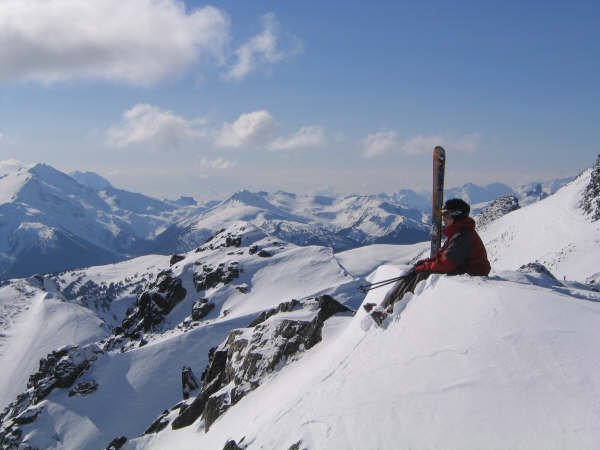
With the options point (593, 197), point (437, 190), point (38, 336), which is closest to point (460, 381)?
point (437, 190)

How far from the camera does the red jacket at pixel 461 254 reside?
12.6m

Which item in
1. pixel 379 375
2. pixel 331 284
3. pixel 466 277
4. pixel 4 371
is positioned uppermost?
pixel 466 277

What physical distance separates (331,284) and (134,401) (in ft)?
111

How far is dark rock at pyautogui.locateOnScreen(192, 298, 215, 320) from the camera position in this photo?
72.9m

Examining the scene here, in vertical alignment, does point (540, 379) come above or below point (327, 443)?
above

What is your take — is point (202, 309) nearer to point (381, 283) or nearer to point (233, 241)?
point (233, 241)

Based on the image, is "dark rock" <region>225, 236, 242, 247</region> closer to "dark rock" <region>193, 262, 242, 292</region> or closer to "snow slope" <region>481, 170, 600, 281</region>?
"dark rock" <region>193, 262, 242, 292</region>

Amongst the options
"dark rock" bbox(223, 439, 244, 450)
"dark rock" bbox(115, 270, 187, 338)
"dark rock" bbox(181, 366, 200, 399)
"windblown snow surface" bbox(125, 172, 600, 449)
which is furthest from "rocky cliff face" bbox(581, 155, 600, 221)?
"dark rock" bbox(115, 270, 187, 338)

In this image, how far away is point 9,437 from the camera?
43.5m

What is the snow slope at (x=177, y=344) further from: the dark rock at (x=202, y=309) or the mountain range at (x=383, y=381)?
the dark rock at (x=202, y=309)

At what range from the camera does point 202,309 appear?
73250 millimetres

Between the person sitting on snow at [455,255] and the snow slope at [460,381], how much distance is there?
417mm

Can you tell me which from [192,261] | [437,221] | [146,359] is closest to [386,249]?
[192,261]

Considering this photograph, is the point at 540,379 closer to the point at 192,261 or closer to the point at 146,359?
the point at 146,359
